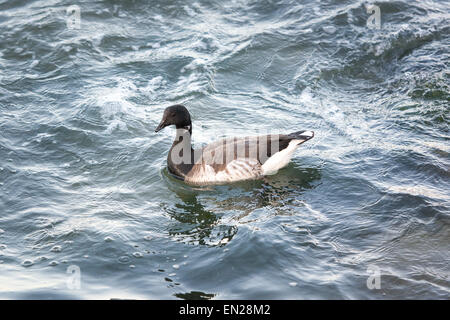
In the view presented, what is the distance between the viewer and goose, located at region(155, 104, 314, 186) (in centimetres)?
850

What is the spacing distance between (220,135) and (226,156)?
134cm

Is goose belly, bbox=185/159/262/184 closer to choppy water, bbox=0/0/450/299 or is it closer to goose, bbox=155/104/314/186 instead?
goose, bbox=155/104/314/186

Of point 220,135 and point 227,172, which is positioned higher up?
point 220,135

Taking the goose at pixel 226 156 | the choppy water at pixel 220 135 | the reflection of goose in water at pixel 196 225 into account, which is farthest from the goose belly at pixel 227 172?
the reflection of goose in water at pixel 196 225

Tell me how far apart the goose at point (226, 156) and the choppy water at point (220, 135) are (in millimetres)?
210

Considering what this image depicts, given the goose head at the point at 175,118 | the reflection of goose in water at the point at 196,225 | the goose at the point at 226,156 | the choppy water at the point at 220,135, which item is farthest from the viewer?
the goose head at the point at 175,118

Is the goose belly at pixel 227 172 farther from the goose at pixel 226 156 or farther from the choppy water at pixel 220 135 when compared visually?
the choppy water at pixel 220 135

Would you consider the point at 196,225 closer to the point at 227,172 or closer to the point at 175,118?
the point at 227,172

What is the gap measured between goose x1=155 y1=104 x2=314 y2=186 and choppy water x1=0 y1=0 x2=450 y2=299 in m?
0.21

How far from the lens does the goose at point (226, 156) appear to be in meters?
8.50

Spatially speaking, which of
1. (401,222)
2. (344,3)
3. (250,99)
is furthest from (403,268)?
(344,3)

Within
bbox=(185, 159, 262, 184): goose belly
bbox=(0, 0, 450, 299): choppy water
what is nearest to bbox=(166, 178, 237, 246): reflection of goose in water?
bbox=(0, 0, 450, 299): choppy water

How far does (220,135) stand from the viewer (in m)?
9.73

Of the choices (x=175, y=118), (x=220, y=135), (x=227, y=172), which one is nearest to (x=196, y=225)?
(x=227, y=172)
